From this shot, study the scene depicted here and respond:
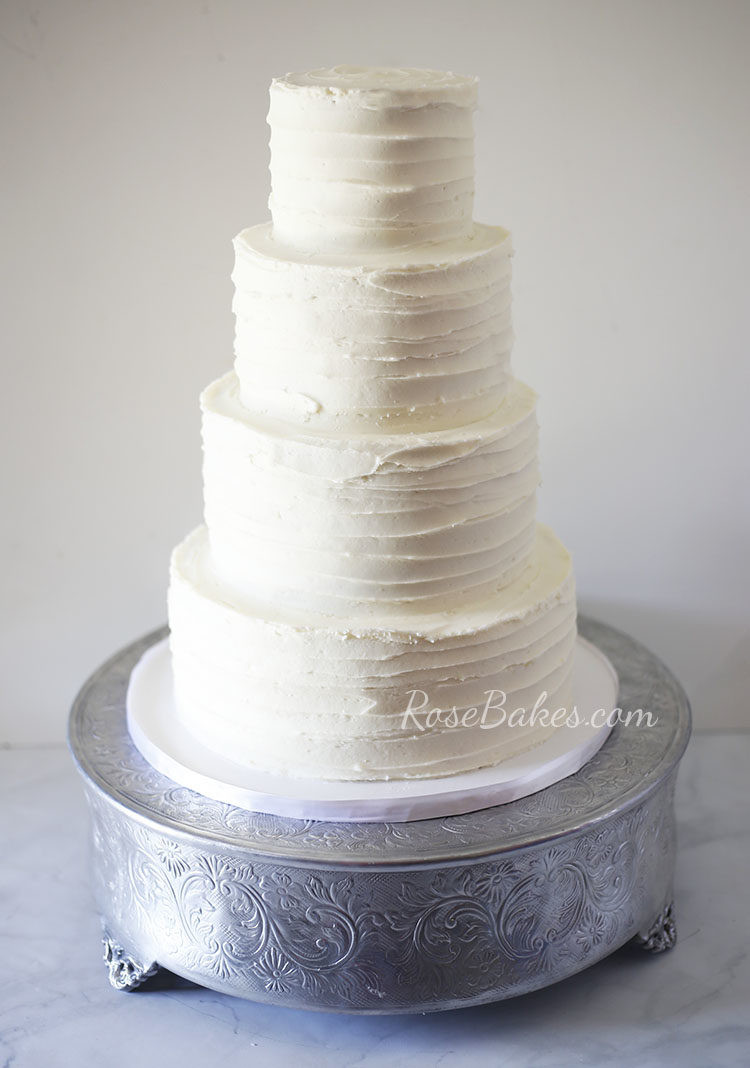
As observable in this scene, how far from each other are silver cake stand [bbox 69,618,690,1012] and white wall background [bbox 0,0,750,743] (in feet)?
2.66

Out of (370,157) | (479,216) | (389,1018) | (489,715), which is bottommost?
(389,1018)

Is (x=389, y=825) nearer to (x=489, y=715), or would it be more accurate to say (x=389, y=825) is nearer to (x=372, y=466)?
(x=489, y=715)

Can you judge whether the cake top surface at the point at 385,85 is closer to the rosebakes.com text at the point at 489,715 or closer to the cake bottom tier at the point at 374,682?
the cake bottom tier at the point at 374,682

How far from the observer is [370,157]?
75.5 inches

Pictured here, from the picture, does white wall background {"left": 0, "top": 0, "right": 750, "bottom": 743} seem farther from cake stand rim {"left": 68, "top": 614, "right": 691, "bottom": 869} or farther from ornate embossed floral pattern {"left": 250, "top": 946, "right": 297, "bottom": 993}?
ornate embossed floral pattern {"left": 250, "top": 946, "right": 297, "bottom": 993}

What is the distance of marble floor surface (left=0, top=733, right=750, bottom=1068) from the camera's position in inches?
82.4

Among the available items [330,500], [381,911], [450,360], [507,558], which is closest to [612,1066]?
[381,911]

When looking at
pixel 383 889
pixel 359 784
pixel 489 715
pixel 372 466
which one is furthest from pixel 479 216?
pixel 383 889

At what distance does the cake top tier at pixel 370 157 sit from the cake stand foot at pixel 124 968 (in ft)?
4.31

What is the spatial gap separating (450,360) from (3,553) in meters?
1.41

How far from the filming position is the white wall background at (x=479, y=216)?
8.31ft

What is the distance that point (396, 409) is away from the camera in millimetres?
2004

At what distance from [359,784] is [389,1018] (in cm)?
47

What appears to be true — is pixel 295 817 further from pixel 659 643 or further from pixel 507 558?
pixel 659 643
